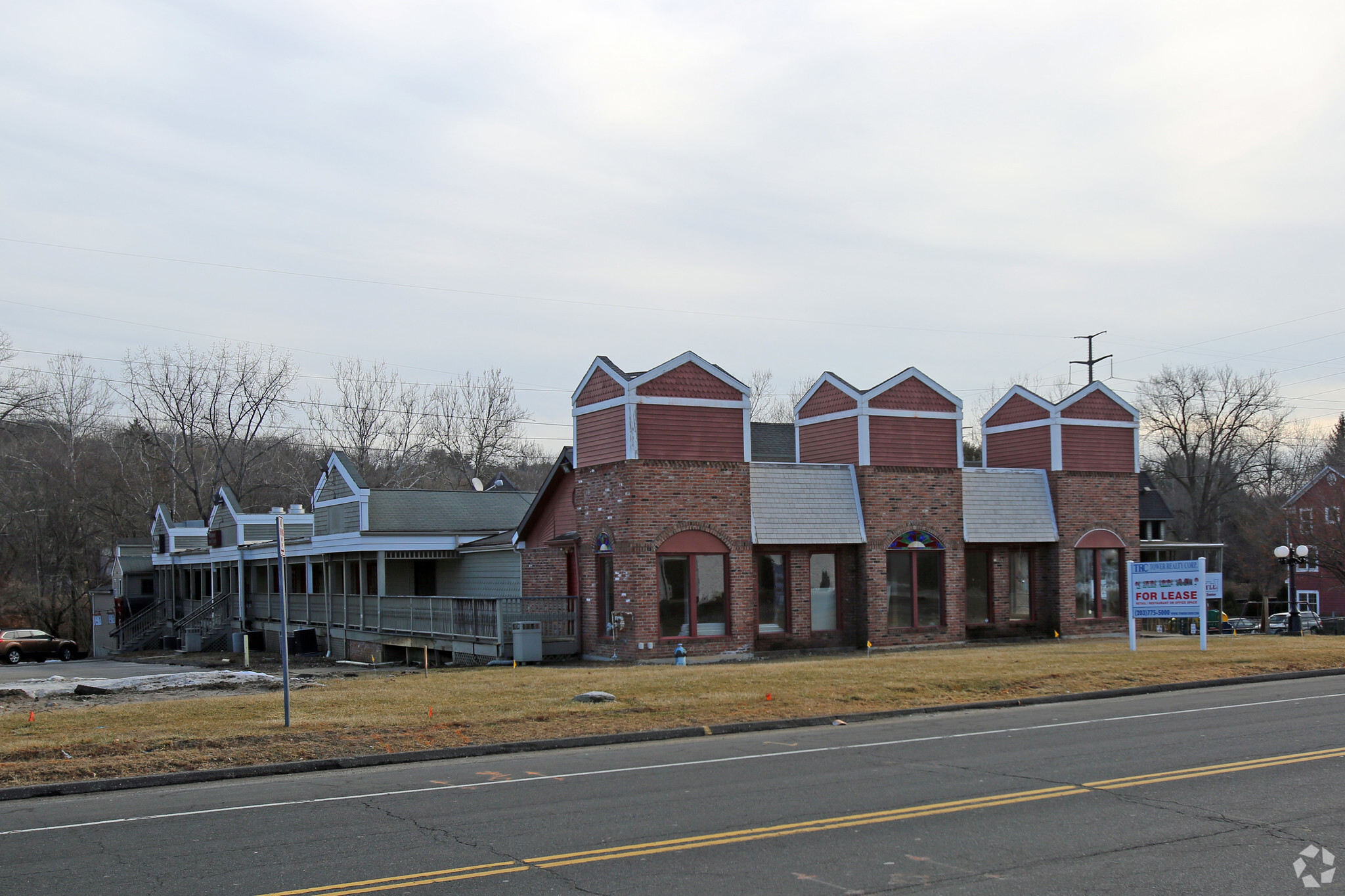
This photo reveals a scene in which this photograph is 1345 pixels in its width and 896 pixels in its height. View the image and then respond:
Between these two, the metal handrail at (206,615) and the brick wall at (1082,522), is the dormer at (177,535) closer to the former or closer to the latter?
the metal handrail at (206,615)

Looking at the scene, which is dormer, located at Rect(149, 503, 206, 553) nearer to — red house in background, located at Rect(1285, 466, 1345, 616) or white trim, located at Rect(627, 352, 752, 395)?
white trim, located at Rect(627, 352, 752, 395)

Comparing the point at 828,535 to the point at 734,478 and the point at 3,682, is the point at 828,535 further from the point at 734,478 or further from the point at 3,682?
the point at 3,682

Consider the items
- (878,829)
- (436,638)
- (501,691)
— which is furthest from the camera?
(436,638)

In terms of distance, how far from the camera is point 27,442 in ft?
206

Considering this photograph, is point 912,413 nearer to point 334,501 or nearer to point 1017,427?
point 1017,427

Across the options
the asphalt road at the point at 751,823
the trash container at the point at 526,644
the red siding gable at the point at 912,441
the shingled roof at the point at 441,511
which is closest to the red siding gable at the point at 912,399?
the red siding gable at the point at 912,441

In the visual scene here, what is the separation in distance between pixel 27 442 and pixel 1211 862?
223 ft

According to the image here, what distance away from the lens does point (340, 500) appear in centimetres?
3559

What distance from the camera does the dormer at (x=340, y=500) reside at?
34250 millimetres

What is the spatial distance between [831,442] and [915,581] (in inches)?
163

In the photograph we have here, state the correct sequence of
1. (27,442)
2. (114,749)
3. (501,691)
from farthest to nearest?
(27,442) < (501,691) < (114,749)

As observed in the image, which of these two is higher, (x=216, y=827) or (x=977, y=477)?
(x=977, y=477)

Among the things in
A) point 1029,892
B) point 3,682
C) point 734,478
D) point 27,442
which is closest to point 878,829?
point 1029,892

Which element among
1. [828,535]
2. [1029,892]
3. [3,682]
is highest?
[828,535]
